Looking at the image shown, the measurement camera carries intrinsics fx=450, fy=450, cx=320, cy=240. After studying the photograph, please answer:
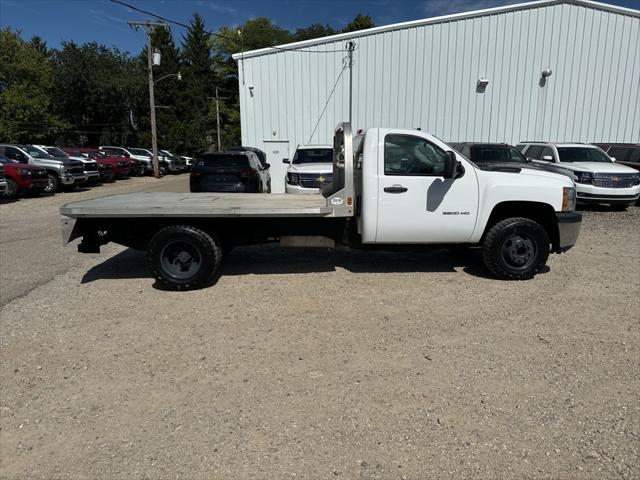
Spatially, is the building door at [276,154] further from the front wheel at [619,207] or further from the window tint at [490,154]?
the front wheel at [619,207]

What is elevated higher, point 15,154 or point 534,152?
point 534,152

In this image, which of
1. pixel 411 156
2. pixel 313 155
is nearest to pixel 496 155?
pixel 313 155

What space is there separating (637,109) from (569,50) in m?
4.05

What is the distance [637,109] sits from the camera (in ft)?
64.3

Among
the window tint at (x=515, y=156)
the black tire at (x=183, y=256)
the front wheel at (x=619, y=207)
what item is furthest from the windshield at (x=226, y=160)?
the front wheel at (x=619, y=207)

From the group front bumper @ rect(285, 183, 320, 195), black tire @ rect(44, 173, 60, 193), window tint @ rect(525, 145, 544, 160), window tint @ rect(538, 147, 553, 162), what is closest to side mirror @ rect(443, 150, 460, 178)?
front bumper @ rect(285, 183, 320, 195)

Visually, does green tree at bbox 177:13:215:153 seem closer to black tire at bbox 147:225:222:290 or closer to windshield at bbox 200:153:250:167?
windshield at bbox 200:153:250:167

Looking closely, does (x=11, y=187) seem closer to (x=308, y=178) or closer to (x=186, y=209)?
(x=308, y=178)

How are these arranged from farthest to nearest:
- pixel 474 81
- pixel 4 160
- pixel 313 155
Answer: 1. pixel 474 81
2. pixel 4 160
3. pixel 313 155

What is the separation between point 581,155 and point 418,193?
10768 mm

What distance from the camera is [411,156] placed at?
6016mm

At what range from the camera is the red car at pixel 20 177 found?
51.3 ft

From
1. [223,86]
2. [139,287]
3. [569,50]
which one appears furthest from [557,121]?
[223,86]

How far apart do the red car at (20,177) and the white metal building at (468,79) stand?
8244mm
